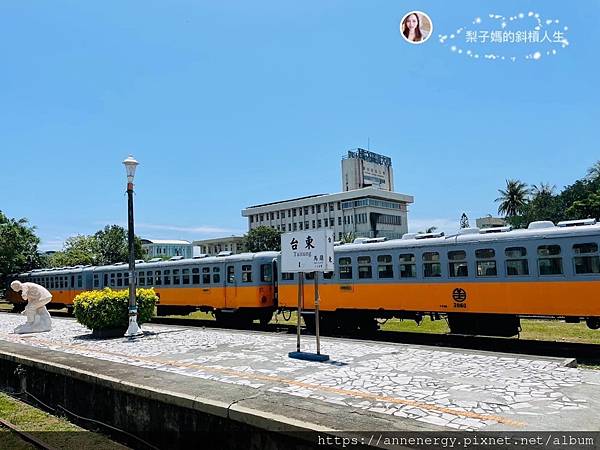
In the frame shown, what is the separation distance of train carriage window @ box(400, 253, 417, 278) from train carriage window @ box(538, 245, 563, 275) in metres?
3.06

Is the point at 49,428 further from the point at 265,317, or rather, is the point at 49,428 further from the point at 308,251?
the point at 265,317

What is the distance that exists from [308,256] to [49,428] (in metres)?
5.18

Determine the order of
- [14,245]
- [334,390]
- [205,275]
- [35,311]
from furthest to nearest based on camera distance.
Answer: [14,245], [205,275], [35,311], [334,390]

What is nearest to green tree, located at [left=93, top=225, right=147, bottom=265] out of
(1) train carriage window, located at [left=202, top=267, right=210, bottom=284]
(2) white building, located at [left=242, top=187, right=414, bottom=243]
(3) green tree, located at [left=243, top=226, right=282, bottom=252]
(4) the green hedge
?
(3) green tree, located at [left=243, top=226, right=282, bottom=252]

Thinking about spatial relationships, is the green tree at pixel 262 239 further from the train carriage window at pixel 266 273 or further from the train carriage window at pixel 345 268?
the train carriage window at pixel 345 268

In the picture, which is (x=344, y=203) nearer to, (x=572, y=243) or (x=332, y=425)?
(x=572, y=243)

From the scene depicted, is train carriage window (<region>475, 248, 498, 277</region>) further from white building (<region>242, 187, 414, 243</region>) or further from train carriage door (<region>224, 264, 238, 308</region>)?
white building (<region>242, 187, 414, 243</region>)

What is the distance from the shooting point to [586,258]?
10391 mm

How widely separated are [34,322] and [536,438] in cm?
1523

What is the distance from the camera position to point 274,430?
4.96m

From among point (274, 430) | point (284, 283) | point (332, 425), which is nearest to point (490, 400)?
point (332, 425)

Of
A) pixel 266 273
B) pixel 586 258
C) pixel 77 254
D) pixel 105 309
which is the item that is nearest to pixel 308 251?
pixel 586 258

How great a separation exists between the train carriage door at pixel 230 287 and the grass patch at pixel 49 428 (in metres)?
8.73

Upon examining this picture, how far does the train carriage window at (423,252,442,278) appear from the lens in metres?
12.5
